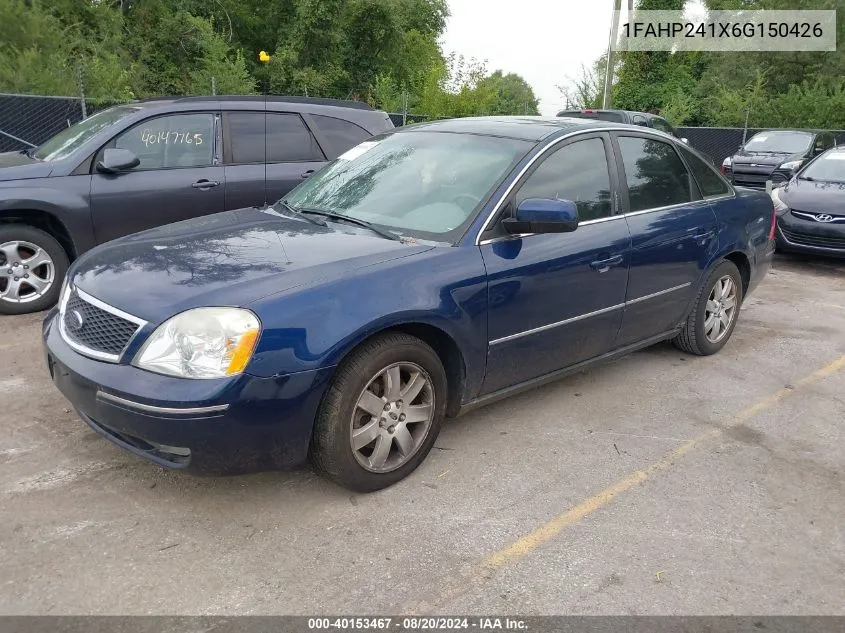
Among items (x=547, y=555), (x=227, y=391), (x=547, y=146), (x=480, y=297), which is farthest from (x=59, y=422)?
(x=547, y=146)

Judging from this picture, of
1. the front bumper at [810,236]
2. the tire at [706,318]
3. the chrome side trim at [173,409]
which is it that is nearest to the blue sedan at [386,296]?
the chrome side trim at [173,409]

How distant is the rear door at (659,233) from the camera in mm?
4418

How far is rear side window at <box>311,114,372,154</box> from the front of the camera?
22.7ft

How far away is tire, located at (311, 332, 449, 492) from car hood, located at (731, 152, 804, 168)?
14.5 metres

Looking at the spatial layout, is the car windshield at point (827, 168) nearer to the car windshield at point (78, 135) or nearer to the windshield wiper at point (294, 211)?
Answer: the windshield wiper at point (294, 211)

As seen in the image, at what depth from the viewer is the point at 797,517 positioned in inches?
130

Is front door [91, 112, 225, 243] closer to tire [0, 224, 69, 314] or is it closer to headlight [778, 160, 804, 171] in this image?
tire [0, 224, 69, 314]

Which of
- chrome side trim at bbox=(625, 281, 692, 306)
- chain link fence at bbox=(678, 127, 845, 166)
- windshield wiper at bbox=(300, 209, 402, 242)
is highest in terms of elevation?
chain link fence at bbox=(678, 127, 845, 166)

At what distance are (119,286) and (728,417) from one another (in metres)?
3.41

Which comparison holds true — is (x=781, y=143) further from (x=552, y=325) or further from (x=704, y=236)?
(x=552, y=325)

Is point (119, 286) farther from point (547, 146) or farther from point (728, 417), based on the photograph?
point (728, 417)

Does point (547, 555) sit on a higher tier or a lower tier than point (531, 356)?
lower

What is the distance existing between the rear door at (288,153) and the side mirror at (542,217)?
3325mm

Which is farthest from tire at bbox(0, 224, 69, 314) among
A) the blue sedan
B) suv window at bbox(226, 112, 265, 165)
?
the blue sedan
